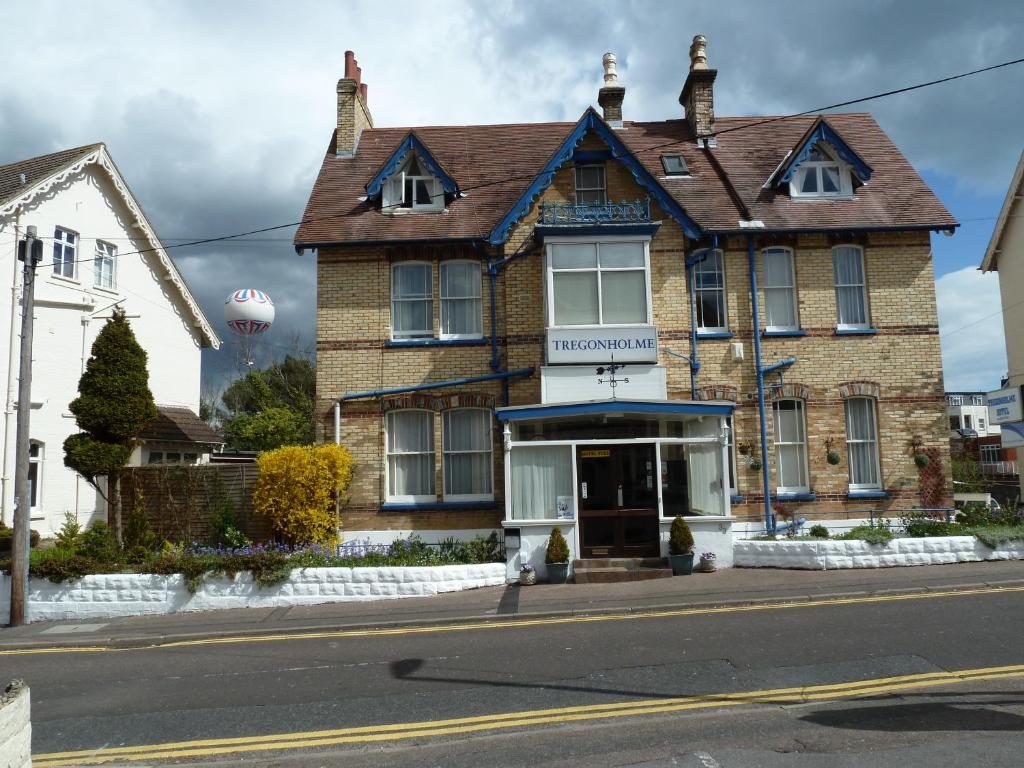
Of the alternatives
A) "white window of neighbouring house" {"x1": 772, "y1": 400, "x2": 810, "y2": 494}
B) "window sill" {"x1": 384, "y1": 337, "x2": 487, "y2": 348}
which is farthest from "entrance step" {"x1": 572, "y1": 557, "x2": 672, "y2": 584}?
"window sill" {"x1": 384, "y1": 337, "x2": 487, "y2": 348}

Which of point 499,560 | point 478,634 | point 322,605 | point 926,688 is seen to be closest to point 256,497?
point 322,605

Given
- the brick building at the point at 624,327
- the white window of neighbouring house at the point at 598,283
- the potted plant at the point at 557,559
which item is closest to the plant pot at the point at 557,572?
the potted plant at the point at 557,559

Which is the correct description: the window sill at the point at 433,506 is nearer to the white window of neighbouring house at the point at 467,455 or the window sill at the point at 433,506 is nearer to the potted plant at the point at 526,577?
the white window of neighbouring house at the point at 467,455

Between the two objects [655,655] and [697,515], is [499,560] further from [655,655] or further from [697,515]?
[655,655]

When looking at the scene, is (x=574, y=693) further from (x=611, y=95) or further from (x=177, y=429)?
(x=177, y=429)

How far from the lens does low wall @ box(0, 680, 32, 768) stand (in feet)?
14.7

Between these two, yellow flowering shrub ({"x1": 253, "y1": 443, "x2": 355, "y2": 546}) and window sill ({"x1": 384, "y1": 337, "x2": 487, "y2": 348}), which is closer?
yellow flowering shrub ({"x1": 253, "y1": 443, "x2": 355, "y2": 546})

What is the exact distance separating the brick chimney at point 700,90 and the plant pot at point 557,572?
503 inches

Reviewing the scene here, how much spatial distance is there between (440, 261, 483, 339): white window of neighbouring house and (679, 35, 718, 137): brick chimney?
314 inches

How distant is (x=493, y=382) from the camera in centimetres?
1684

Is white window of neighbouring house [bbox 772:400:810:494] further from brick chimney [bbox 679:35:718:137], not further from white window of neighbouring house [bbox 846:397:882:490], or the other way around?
brick chimney [bbox 679:35:718:137]

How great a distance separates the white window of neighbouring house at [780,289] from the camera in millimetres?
17297

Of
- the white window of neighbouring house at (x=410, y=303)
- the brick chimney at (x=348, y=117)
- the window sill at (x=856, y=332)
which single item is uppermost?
the brick chimney at (x=348, y=117)

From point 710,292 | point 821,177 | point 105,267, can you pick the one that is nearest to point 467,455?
point 710,292
